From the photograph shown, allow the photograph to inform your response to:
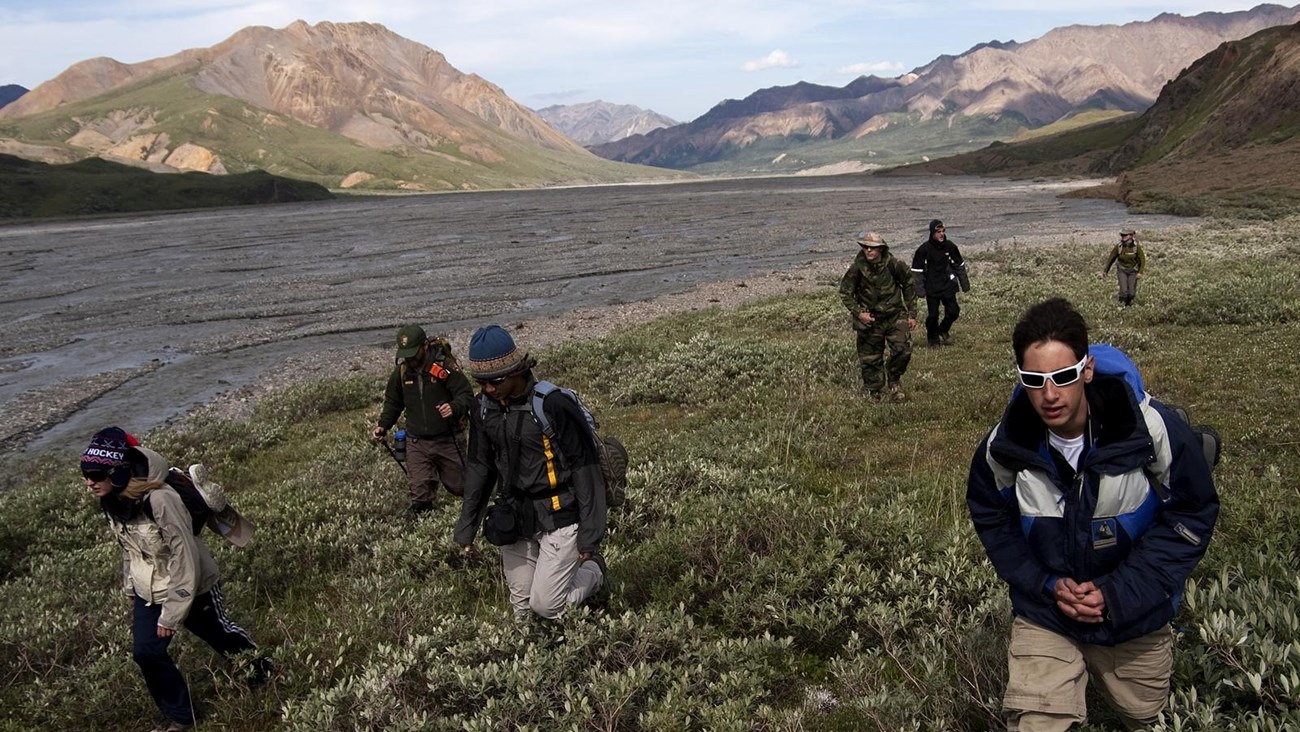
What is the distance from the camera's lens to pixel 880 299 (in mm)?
13062

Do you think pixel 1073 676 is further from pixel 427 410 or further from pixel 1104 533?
pixel 427 410

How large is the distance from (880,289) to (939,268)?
→ 495 centimetres

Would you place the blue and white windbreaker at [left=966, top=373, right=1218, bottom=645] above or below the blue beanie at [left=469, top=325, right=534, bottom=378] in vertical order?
below

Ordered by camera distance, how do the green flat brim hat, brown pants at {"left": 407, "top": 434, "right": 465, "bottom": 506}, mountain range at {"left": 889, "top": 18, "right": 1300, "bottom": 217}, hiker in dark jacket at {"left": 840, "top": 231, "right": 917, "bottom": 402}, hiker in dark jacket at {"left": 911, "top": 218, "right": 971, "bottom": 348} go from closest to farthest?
the green flat brim hat → brown pants at {"left": 407, "top": 434, "right": 465, "bottom": 506} → hiker in dark jacket at {"left": 840, "top": 231, "right": 917, "bottom": 402} → hiker in dark jacket at {"left": 911, "top": 218, "right": 971, "bottom": 348} → mountain range at {"left": 889, "top": 18, "right": 1300, "bottom": 217}

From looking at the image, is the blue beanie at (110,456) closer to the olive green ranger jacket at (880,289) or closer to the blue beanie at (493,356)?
the blue beanie at (493,356)

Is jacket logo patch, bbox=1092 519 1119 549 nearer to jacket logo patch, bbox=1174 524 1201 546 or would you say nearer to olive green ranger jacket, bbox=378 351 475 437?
jacket logo patch, bbox=1174 524 1201 546

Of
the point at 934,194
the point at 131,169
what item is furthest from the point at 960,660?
the point at 131,169

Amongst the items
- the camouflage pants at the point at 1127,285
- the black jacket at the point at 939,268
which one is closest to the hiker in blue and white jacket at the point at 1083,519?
the black jacket at the point at 939,268

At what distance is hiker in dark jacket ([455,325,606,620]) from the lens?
6.03 meters

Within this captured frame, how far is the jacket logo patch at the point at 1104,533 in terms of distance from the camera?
3.70m

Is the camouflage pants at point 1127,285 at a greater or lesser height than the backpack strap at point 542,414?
lesser

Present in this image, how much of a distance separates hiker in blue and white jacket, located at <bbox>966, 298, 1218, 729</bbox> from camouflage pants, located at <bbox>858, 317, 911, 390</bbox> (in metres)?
9.43

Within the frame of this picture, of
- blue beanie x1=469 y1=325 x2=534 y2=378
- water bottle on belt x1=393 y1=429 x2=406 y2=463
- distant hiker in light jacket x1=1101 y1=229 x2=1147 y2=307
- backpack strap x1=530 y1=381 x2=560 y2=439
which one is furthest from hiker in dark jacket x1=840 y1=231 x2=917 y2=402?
distant hiker in light jacket x1=1101 y1=229 x2=1147 y2=307

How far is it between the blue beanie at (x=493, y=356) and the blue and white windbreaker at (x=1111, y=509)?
3.43 metres
